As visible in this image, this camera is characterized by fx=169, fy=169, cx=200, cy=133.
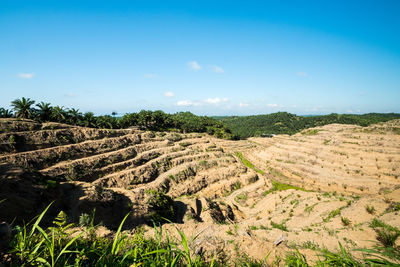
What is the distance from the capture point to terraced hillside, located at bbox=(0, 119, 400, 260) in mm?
11641

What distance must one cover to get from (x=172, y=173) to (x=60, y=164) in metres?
16.2

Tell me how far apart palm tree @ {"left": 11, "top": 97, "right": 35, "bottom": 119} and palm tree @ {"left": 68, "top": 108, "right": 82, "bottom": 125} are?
6.43 metres

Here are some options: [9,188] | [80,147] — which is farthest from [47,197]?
[80,147]

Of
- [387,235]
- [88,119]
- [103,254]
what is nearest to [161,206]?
[387,235]

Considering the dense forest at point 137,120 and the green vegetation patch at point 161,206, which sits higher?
the dense forest at point 137,120

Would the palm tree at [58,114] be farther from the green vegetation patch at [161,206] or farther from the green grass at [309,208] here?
the green grass at [309,208]

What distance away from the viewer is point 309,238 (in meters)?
11.6

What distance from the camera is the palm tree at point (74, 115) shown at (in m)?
35.3

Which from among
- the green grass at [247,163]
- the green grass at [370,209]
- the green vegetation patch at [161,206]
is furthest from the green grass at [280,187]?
the green vegetation patch at [161,206]

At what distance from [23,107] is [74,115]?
7.99 meters

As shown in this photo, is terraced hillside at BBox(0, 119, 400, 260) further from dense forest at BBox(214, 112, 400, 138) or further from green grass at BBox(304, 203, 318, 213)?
dense forest at BBox(214, 112, 400, 138)

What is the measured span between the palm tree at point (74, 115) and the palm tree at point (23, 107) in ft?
21.1

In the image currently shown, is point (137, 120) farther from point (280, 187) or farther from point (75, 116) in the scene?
point (280, 187)

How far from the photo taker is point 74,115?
3588cm
